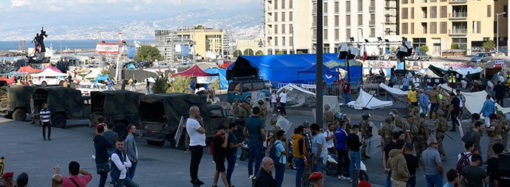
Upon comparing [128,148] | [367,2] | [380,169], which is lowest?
[380,169]

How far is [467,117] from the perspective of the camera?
29.7 meters

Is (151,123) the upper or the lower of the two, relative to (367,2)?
lower

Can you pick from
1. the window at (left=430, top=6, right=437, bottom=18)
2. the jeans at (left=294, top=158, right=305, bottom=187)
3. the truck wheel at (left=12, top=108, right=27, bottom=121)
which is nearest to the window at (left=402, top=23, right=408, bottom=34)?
the window at (left=430, top=6, right=437, bottom=18)

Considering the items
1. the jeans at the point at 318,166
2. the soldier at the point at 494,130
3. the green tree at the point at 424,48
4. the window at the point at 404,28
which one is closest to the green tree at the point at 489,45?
the green tree at the point at 424,48

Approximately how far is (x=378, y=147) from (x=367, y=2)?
85761mm

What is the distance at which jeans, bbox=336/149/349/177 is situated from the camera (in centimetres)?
1639

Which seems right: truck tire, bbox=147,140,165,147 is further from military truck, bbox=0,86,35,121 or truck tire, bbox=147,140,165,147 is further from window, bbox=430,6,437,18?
window, bbox=430,6,437,18

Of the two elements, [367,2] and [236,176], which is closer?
[236,176]

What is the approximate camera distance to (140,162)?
19.5 metres

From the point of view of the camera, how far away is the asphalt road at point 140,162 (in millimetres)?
16438

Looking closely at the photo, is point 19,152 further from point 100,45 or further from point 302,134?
point 100,45

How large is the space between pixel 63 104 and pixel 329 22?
80.8m

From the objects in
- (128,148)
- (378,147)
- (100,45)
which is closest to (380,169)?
(378,147)

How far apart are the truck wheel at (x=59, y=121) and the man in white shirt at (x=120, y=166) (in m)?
17.6
